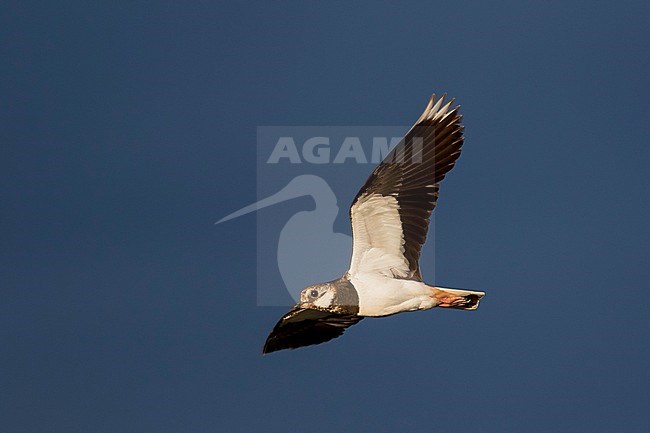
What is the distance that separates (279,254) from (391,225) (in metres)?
4.57

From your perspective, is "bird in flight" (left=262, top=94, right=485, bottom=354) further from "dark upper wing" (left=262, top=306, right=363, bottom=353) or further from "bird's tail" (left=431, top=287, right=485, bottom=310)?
"dark upper wing" (left=262, top=306, right=363, bottom=353)

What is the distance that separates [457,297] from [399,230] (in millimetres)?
1533

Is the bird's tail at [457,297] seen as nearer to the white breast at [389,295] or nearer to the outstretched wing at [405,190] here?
the white breast at [389,295]

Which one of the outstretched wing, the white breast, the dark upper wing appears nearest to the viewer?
the outstretched wing

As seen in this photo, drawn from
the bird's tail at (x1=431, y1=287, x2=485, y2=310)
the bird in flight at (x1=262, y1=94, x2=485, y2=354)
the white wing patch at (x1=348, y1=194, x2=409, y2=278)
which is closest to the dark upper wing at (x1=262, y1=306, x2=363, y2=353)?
the bird in flight at (x1=262, y1=94, x2=485, y2=354)

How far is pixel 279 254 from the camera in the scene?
22.9 m

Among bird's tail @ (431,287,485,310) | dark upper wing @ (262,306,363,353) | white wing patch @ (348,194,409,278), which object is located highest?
white wing patch @ (348,194,409,278)

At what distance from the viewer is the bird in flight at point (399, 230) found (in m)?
18.6

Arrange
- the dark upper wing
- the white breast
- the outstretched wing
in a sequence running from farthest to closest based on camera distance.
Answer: the dark upper wing < the white breast < the outstretched wing

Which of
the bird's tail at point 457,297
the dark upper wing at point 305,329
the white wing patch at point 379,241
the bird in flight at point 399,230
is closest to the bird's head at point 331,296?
the bird in flight at point 399,230

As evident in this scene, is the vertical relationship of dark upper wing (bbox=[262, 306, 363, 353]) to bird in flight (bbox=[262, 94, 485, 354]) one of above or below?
below

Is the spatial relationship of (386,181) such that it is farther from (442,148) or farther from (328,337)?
(328,337)

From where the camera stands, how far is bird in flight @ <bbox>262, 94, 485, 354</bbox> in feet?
61.2

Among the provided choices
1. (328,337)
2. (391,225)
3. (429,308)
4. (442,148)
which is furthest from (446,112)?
(328,337)
